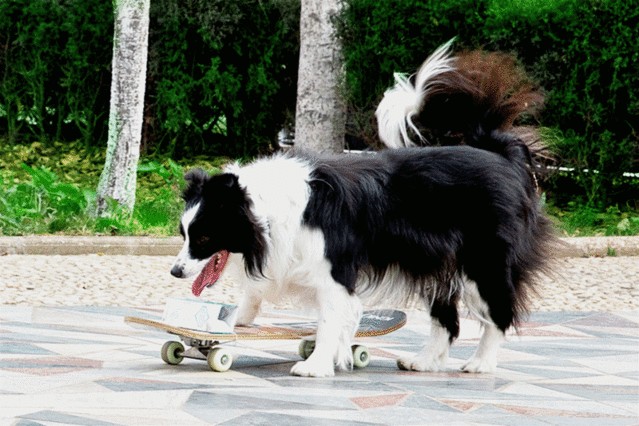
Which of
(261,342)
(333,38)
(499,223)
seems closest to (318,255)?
(499,223)

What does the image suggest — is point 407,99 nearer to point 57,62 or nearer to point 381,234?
point 381,234

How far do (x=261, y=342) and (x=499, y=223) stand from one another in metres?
1.63

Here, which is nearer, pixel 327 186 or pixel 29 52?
pixel 327 186

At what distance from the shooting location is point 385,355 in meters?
6.32

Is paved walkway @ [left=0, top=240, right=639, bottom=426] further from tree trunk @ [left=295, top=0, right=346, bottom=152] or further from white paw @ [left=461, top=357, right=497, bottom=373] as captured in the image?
tree trunk @ [left=295, top=0, right=346, bottom=152]

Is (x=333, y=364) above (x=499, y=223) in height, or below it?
below

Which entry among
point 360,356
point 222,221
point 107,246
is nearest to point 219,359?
point 222,221

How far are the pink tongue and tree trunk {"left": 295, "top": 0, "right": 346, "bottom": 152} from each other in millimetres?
6919

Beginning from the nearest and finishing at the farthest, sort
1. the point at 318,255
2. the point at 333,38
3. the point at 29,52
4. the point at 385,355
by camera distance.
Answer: the point at 318,255 < the point at 385,355 < the point at 333,38 < the point at 29,52

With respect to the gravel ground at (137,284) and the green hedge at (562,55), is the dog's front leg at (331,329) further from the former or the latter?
the green hedge at (562,55)

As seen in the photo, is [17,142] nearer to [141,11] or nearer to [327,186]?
[141,11]

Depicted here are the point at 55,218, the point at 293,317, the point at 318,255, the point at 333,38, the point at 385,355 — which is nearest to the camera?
the point at 318,255

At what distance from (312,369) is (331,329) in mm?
200

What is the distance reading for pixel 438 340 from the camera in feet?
19.2
